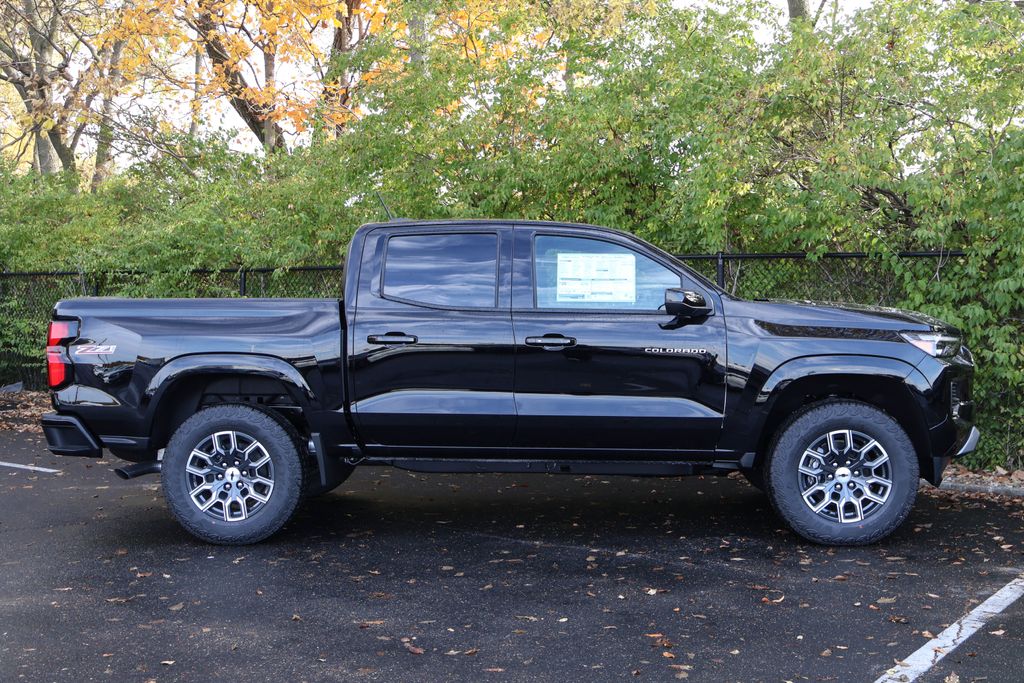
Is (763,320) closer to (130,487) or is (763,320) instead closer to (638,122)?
(638,122)

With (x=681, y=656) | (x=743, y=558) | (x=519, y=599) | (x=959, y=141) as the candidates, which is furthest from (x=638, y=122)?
(x=681, y=656)

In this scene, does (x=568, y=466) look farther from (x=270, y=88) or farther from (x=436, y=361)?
(x=270, y=88)

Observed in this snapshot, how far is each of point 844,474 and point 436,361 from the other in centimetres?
259

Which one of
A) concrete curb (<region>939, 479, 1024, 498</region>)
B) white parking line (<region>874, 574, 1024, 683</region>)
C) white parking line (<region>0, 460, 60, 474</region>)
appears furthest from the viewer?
white parking line (<region>0, 460, 60, 474</region>)

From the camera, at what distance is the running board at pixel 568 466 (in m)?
6.68

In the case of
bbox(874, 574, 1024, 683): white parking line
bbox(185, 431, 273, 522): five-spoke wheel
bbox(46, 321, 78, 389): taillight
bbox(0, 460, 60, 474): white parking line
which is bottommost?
bbox(0, 460, 60, 474): white parking line

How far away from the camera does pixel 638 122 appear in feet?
33.8

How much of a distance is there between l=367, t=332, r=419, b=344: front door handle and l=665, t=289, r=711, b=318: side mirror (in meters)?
1.57

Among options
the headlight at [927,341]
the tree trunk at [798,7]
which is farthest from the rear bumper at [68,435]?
Answer: the tree trunk at [798,7]

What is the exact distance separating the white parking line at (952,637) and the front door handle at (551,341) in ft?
8.77

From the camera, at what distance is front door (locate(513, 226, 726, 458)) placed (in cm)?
664

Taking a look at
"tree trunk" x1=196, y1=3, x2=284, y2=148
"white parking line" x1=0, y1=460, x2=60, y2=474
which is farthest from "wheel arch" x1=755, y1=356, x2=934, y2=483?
"tree trunk" x1=196, y1=3, x2=284, y2=148

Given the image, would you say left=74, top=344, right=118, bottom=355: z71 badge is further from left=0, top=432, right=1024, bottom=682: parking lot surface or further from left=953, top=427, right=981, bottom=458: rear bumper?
left=953, top=427, right=981, bottom=458: rear bumper

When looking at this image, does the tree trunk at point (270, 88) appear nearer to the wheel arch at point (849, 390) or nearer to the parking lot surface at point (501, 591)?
the parking lot surface at point (501, 591)
